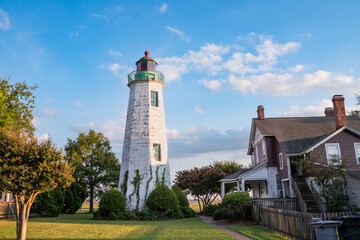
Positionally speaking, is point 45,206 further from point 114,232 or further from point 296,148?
point 296,148

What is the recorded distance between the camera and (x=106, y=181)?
35.2m

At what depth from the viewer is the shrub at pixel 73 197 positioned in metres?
28.9

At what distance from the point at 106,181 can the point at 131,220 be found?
15.7 meters

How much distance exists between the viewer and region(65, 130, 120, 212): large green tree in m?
34.3

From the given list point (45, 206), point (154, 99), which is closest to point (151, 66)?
point (154, 99)

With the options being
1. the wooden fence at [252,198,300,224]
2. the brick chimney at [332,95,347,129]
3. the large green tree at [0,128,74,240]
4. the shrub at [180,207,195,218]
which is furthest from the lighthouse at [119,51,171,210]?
the brick chimney at [332,95,347,129]

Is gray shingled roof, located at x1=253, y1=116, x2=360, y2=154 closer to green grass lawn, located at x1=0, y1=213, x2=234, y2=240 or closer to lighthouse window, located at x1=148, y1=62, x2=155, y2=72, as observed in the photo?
green grass lawn, located at x1=0, y1=213, x2=234, y2=240

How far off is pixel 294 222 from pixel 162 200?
1239 cm

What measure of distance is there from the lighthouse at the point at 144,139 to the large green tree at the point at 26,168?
41.4ft

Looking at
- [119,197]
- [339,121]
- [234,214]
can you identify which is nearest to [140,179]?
[119,197]

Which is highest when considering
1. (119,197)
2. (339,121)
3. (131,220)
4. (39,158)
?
(339,121)

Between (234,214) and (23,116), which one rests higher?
(23,116)

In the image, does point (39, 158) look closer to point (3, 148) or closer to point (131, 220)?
point (3, 148)

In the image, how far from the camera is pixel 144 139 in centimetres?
2377
